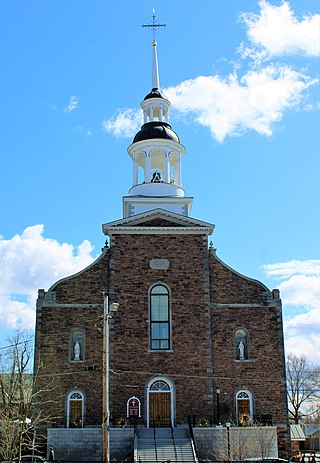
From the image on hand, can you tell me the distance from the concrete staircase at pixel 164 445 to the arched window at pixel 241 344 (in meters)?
5.24

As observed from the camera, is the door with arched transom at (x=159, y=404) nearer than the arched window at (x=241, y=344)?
Yes

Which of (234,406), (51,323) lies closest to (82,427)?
(51,323)

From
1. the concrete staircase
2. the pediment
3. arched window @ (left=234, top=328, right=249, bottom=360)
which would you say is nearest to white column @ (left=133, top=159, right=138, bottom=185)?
A: the pediment

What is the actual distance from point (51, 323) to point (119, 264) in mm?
4993

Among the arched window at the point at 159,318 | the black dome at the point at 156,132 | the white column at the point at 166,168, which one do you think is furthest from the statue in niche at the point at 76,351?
the black dome at the point at 156,132

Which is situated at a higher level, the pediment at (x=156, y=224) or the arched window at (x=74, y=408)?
the pediment at (x=156, y=224)

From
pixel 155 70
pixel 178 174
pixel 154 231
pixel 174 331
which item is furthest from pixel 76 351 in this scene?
pixel 155 70

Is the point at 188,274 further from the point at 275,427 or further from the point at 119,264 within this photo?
the point at 275,427

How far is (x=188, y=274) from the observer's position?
36.2m

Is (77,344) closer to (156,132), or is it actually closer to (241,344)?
(241,344)

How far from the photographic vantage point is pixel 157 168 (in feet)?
141

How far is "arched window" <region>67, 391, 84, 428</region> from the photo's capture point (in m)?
33.4

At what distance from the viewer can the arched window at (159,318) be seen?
35125 millimetres

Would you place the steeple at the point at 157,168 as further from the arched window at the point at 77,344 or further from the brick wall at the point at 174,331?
the arched window at the point at 77,344
